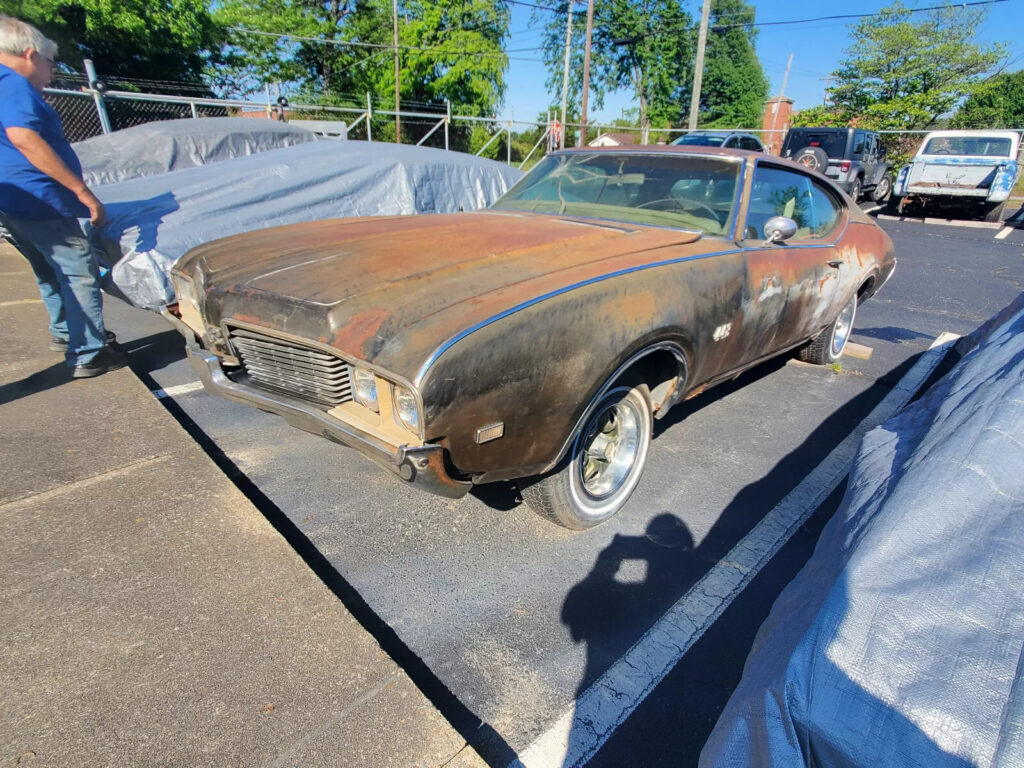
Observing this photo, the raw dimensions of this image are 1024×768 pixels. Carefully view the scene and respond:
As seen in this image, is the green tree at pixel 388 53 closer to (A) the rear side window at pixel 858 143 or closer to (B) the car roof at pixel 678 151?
(A) the rear side window at pixel 858 143

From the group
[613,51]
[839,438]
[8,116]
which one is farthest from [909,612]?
[613,51]

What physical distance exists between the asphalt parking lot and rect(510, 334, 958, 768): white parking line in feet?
0.07

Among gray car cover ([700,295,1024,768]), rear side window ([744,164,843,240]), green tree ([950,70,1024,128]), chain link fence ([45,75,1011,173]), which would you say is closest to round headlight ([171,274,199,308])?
gray car cover ([700,295,1024,768])

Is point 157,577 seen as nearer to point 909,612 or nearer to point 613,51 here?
point 909,612

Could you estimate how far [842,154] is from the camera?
607 inches

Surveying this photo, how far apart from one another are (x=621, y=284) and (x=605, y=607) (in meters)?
1.28

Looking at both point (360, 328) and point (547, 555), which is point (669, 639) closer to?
point (547, 555)

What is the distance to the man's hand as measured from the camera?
11.7ft

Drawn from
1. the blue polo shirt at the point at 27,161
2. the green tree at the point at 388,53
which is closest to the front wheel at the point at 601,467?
the blue polo shirt at the point at 27,161

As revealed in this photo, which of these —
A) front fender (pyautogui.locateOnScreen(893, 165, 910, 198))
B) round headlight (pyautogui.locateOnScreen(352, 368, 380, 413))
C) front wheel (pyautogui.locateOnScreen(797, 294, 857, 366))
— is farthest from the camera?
front fender (pyautogui.locateOnScreen(893, 165, 910, 198))

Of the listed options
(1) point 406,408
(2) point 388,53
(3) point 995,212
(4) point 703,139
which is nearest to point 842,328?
(1) point 406,408

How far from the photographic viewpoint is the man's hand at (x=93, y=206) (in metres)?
3.56

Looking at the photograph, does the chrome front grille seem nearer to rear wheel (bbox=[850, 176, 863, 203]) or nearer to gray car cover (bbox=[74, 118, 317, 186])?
gray car cover (bbox=[74, 118, 317, 186])

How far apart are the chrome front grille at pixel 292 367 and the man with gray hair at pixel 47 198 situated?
6.89 feet
